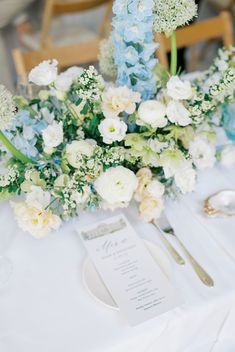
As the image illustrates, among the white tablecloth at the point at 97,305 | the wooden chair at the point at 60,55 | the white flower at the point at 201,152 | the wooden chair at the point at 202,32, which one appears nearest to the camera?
the white tablecloth at the point at 97,305

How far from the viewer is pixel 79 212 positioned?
94cm


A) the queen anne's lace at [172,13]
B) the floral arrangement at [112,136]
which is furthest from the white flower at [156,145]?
the queen anne's lace at [172,13]

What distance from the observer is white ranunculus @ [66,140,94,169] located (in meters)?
0.80

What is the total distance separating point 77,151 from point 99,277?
0.24m

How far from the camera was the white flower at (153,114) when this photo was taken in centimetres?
79

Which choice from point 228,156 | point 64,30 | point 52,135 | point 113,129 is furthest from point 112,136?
point 64,30

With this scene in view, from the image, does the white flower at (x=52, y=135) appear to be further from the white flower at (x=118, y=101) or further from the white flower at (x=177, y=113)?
the white flower at (x=177, y=113)

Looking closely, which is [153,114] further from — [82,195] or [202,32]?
[202,32]

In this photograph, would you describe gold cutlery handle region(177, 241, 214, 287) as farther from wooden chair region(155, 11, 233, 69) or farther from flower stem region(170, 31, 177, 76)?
wooden chair region(155, 11, 233, 69)

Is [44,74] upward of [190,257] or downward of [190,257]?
upward

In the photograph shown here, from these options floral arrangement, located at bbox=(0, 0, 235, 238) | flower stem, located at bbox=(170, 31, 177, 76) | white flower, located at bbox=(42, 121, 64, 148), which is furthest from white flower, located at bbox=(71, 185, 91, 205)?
flower stem, located at bbox=(170, 31, 177, 76)

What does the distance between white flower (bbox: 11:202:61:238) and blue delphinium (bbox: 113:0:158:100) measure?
1.05ft

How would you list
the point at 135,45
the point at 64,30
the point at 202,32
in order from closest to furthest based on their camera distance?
the point at 135,45
the point at 202,32
the point at 64,30

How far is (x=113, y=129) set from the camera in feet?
2.59
